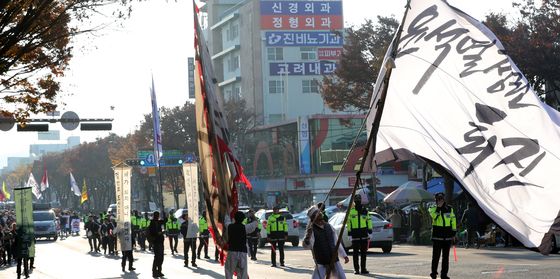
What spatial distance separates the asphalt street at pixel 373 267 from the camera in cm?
2155

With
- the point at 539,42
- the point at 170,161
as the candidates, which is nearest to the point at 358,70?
the point at 539,42

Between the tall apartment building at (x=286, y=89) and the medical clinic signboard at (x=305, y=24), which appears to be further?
the medical clinic signboard at (x=305, y=24)

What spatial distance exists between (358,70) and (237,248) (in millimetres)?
36424

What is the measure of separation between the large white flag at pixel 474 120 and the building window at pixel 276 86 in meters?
98.6

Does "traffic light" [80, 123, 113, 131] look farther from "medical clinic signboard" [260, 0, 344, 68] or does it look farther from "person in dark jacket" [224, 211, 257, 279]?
"medical clinic signboard" [260, 0, 344, 68]

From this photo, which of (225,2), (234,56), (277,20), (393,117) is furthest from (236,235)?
(225,2)

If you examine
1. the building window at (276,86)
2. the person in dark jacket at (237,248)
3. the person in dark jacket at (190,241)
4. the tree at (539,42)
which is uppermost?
the building window at (276,86)

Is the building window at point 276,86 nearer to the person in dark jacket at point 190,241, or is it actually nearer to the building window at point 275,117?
the building window at point 275,117

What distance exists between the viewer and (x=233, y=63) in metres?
115

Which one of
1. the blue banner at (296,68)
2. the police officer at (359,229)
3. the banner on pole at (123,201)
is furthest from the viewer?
the blue banner at (296,68)

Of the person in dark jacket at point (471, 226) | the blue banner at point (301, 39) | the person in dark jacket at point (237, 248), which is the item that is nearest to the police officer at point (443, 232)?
the person in dark jacket at point (237, 248)

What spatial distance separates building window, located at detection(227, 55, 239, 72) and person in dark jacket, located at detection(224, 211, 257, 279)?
96.2 m

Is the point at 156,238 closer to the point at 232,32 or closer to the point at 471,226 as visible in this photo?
the point at 471,226

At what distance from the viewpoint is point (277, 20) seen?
4126 inches
